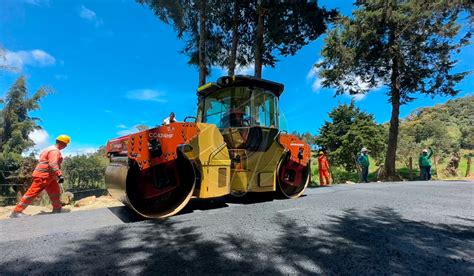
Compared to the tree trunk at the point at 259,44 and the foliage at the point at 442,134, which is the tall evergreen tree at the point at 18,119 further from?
the foliage at the point at 442,134

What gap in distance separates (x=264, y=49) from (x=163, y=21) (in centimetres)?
379

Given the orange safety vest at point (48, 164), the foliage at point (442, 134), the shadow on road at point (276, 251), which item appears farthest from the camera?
the foliage at point (442, 134)

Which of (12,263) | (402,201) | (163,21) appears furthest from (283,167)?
(163,21)

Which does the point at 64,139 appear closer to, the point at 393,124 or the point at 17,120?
the point at 393,124

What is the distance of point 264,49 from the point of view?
35.2 feet

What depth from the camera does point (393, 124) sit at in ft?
48.7

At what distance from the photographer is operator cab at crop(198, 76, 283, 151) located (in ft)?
→ 17.2

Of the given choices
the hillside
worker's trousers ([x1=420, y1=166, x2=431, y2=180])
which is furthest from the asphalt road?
the hillside

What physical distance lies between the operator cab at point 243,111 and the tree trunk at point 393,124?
11.3 m

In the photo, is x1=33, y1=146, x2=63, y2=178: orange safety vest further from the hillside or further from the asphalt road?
the hillside

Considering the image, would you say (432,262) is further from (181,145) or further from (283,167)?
(283,167)

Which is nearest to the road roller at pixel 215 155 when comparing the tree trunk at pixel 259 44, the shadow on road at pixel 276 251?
the shadow on road at pixel 276 251

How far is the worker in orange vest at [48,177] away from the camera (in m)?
4.81

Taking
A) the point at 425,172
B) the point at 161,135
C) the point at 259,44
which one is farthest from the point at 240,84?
the point at 425,172
